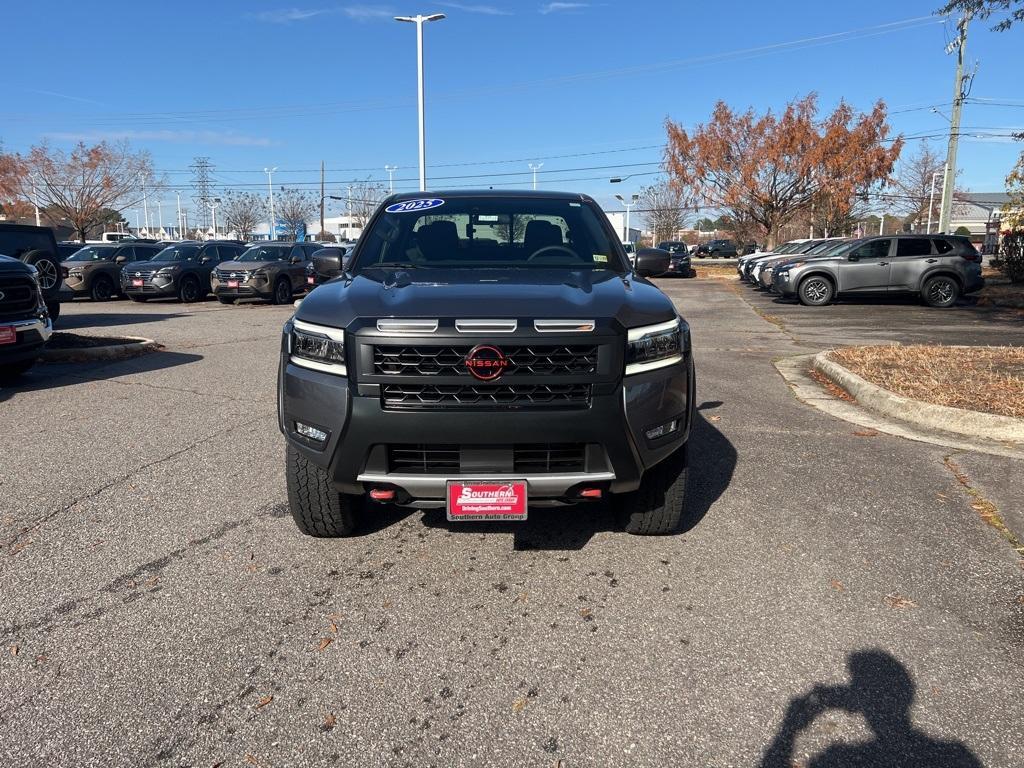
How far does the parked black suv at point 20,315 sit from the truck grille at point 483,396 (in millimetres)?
5980

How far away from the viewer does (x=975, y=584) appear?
3.31m

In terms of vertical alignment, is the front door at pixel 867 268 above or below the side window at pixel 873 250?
below

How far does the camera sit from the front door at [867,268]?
17.7 m

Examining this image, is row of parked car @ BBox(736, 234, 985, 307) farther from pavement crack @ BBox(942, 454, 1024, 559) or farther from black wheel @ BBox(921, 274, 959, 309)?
pavement crack @ BBox(942, 454, 1024, 559)

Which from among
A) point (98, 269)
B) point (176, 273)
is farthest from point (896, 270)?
point (98, 269)

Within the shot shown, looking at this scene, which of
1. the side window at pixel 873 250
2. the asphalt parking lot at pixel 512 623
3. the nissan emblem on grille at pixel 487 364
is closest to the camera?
the asphalt parking lot at pixel 512 623

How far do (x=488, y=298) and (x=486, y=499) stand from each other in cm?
87

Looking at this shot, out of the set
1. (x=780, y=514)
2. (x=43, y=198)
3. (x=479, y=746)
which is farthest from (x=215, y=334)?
(x=43, y=198)

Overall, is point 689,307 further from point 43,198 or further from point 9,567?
point 43,198

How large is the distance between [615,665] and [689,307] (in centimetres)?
1683

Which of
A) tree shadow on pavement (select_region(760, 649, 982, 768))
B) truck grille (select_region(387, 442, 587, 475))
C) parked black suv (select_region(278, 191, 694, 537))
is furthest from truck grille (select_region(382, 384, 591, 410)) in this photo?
tree shadow on pavement (select_region(760, 649, 982, 768))

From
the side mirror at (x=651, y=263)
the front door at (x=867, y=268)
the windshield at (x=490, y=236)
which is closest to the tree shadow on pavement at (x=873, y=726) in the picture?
the windshield at (x=490, y=236)

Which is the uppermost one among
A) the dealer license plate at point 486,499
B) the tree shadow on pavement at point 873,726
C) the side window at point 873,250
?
the side window at point 873,250

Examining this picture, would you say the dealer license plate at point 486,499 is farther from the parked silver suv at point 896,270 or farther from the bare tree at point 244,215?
the bare tree at point 244,215
